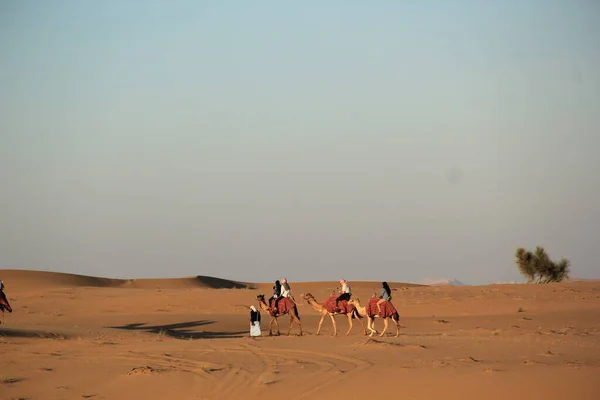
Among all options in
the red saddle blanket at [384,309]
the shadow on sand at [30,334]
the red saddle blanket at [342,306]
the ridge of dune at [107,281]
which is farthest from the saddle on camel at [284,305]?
the ridge of dune at [107,281]

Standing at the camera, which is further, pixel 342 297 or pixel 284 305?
pixel 284 305

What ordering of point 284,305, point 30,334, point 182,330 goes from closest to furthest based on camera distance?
point 30,334 < point 284,305 < point 182,330

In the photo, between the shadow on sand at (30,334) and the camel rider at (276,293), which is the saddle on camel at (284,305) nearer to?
the camel rider at (276,293)

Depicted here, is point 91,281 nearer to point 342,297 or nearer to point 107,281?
point 107,281

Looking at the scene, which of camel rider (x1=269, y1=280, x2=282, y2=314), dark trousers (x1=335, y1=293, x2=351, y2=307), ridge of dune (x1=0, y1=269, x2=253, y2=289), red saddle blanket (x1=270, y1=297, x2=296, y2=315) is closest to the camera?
dark trousers (x1=335, y1=293, x2=351, y2=307)

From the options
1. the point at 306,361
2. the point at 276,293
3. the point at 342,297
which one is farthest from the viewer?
the point at 276,293

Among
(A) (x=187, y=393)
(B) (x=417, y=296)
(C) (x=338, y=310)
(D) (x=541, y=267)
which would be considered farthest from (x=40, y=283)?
(A) (x=187, y=393)

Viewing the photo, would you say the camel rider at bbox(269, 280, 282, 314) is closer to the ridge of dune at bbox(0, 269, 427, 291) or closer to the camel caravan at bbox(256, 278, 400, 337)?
the camel caravan at bbox(256, 278, 400, 337)

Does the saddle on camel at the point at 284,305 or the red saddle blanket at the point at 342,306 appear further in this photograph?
the saddle on camel at the point at 284,305

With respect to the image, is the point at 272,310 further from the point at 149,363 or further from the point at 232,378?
the point at 232,378

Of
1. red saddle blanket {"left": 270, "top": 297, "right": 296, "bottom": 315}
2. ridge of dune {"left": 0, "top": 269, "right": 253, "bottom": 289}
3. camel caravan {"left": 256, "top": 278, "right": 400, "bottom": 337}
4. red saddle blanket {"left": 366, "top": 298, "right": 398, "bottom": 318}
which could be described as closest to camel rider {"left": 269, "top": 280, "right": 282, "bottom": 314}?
camel caravan {"left": 256, "top": 278, "right": 400, "bottom": 337}

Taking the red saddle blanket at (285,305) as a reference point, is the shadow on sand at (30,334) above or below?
below

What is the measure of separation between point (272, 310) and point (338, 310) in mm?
2305

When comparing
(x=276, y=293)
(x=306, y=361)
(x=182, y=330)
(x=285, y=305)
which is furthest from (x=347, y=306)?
(x=182, y=330)
